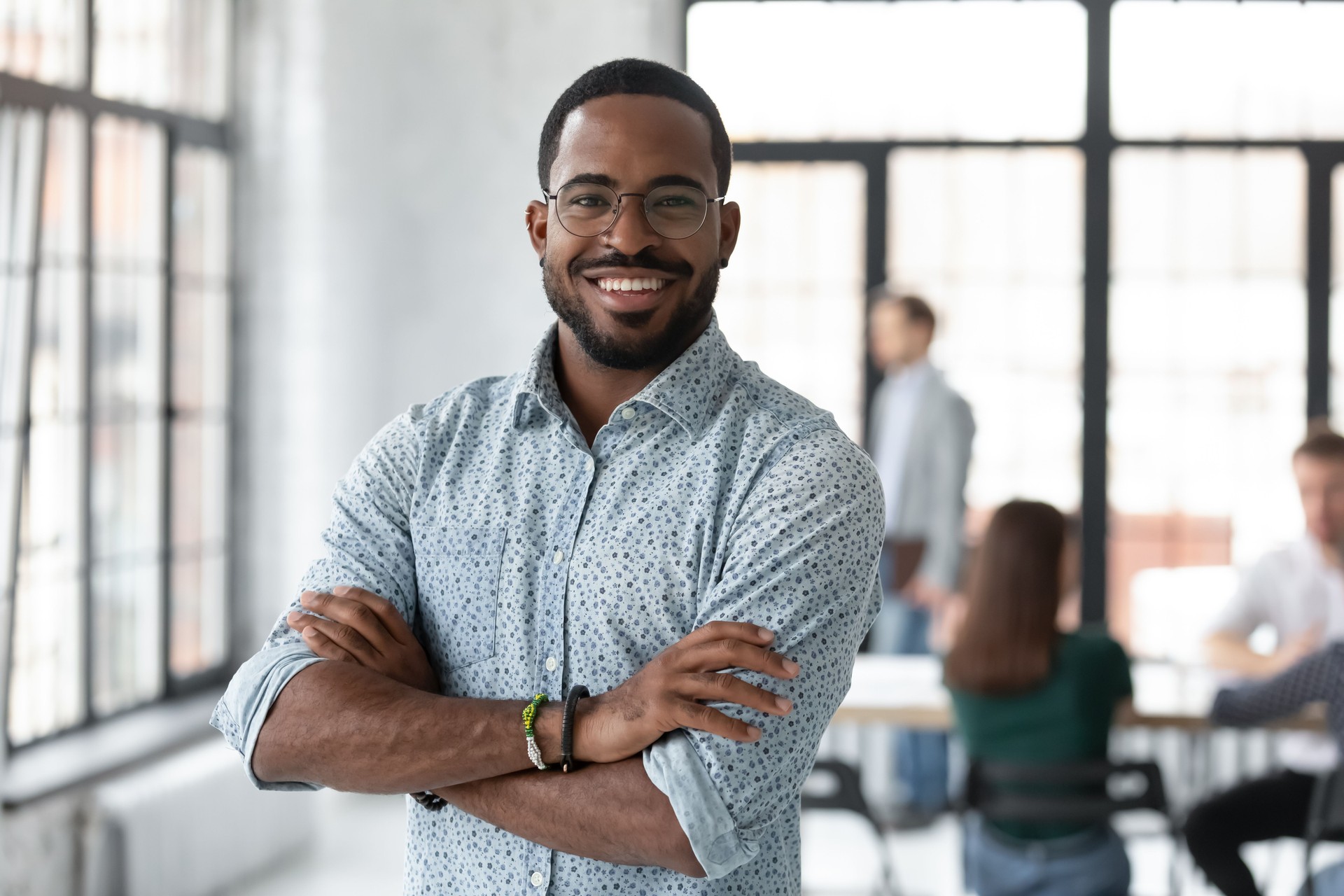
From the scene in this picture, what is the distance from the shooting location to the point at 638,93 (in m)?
1.58

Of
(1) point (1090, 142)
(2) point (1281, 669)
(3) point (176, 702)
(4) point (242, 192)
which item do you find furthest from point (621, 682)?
(1) point (1090, 142)

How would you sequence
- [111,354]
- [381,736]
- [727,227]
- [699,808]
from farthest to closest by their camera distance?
[111,354] < [727,227] < [381,736] < [699,808]

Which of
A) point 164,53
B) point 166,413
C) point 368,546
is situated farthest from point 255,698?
point 164,53

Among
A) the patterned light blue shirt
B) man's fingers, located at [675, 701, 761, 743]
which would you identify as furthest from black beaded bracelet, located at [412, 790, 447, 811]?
man's fingers, located at [675, 701, 761, 743]

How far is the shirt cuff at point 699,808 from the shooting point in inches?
54.4

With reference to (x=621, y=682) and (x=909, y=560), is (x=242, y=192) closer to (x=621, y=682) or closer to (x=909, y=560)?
(x=909, y=560)

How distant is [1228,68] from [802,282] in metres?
1.91

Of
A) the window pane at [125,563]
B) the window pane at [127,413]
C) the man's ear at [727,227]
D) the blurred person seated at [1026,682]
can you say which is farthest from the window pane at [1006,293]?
the man's ear at [727,227]

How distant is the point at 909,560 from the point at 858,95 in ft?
6.36

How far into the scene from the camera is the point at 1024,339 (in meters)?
5.79

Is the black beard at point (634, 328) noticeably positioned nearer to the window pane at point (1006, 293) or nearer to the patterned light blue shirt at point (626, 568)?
the patterned light blue shirt at point (626, 568)

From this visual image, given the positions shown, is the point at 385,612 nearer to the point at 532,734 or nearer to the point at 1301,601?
the point at 532,734

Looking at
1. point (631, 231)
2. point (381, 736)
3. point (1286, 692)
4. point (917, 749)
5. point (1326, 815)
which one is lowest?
point (917, 749)

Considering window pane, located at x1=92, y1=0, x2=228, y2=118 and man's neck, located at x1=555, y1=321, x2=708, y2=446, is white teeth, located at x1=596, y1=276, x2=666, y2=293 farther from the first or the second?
window pane, located at x1=92, y1=0, x2=228, y2=118
